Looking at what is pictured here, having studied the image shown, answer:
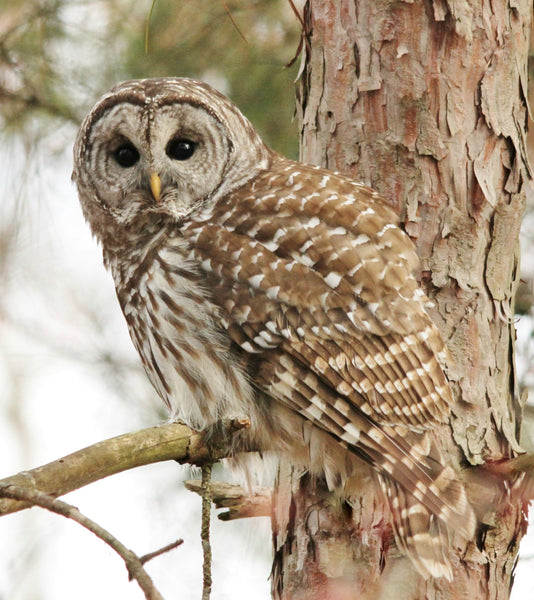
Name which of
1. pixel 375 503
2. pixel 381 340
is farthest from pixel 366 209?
pixel 375 503

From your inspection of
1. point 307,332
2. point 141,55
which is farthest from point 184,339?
point 141,55

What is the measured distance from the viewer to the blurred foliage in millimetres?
4180

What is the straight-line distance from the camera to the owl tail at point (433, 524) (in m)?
2.77

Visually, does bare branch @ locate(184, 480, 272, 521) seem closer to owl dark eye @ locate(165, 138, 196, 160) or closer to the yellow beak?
the yellow beak

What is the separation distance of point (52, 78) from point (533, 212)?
2349 millimetres

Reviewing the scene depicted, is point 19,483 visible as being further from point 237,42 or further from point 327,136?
point 237,42

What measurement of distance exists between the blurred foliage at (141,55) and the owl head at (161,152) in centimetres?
73

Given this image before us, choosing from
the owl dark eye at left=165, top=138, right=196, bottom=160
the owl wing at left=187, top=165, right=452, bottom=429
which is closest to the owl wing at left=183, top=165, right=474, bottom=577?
the owl wing at left=187, top=165, right=452, bottom=429

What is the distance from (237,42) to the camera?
4199 millimetres

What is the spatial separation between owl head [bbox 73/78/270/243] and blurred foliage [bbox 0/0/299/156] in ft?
2.39

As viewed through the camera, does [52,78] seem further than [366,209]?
Yes

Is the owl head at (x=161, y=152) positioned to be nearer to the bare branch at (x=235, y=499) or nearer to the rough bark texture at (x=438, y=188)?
the rough bark texture at (x=438, y=188)

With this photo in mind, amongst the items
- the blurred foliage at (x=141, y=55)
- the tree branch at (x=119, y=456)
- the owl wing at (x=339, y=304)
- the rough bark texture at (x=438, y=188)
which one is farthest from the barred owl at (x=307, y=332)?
the blurred foliage at (x=141, y=55)

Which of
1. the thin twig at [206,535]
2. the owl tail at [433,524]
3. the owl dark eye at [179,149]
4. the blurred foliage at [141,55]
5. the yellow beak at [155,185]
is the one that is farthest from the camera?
the blurred foliage at [141,55]
